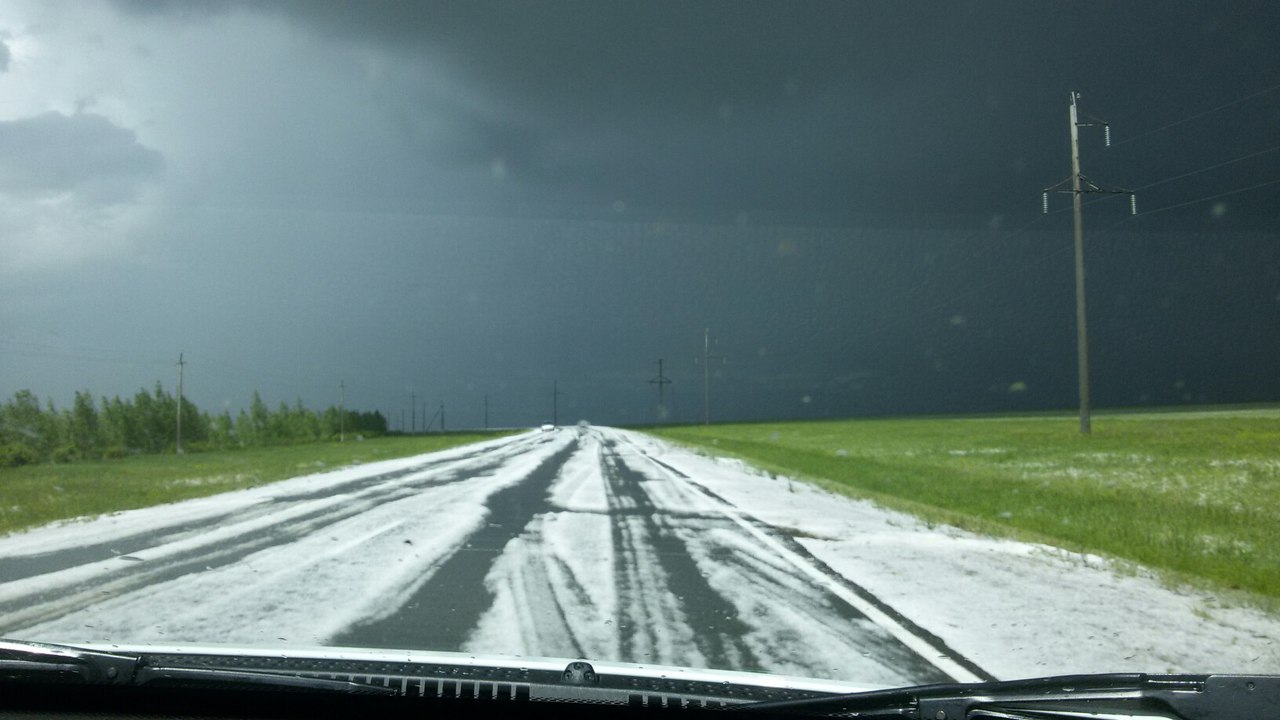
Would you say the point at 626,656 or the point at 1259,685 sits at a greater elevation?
the point at 1259,685

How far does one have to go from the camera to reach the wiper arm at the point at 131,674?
3.49 meters

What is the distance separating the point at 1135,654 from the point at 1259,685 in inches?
124

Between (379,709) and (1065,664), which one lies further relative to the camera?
(1065,664)

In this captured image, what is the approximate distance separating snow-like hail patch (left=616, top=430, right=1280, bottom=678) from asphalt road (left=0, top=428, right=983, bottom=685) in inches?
16.0

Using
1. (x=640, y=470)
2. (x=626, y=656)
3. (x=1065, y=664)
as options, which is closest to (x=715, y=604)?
(x=626, y=656)

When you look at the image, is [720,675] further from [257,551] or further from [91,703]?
[257,551]

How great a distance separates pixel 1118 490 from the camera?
19016 millimetres

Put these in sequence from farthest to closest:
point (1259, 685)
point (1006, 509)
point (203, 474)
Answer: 1. point (203, 474)
2. point (1006, 509)
3. point (1259, 685)

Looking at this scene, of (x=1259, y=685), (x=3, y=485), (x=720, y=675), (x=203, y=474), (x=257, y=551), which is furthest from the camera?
(x=203, y=474)

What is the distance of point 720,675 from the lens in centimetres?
386

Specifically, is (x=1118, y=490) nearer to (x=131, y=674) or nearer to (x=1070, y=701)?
(x=1070, y=701)

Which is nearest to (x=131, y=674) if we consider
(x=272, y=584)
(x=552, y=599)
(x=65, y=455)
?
(x=552, y=599)

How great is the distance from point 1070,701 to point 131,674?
3.60 m

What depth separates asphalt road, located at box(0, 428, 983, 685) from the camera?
237 inches
